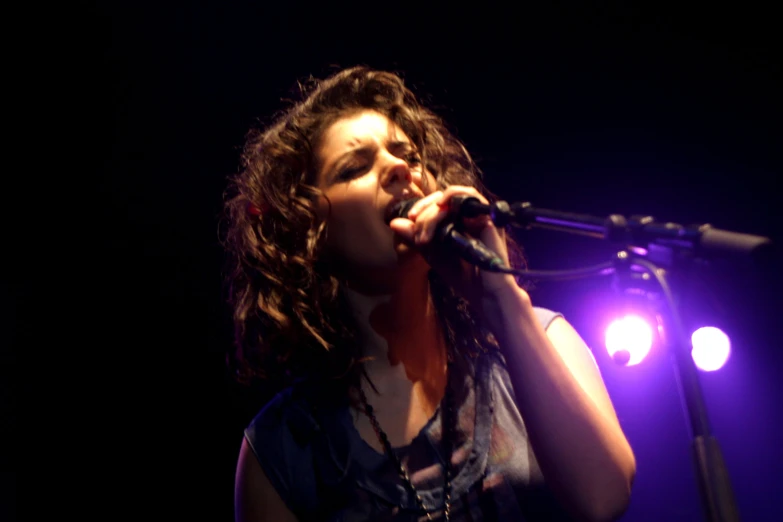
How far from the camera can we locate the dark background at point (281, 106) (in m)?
2.55

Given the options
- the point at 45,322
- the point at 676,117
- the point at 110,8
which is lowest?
the point at 45,322

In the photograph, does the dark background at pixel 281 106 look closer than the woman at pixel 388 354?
No

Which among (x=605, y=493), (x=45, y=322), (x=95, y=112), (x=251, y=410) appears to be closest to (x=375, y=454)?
(x=605, y=493)

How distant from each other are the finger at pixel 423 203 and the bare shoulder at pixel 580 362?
497 millimetres

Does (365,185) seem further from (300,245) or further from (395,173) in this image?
(300,245)

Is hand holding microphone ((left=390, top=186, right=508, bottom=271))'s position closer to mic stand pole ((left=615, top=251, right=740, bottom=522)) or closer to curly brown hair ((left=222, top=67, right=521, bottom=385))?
mic stand pole ((left=615, top=251, right=740, bottom=522))

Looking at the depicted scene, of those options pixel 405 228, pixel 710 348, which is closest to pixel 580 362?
pixel 405 228

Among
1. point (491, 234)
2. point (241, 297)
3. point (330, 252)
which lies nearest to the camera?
point (491, 234)

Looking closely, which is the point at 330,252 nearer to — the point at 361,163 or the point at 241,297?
the point at 361,163

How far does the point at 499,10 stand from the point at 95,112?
1.74 metres

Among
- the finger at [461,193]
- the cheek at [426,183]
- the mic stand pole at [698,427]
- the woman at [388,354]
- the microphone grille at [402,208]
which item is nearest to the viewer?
the mic stand pole at [698,427]

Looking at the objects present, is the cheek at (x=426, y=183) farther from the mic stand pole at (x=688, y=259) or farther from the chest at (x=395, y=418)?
the mic stand pole at (x=688, y=259)

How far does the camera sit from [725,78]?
2535 millimetres

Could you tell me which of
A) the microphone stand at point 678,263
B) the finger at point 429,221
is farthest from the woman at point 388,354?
the microphone stand at point 678,263
